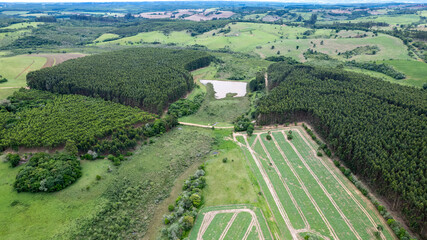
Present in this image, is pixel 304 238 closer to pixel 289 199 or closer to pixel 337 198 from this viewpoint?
pixel 289 199

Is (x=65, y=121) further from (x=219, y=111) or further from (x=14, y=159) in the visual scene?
(x=219, y=111)

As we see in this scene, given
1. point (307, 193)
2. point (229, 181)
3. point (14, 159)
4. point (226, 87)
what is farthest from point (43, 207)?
point (226, 87)

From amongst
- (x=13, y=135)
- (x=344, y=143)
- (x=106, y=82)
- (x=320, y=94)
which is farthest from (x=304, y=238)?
(x=106, y=82)

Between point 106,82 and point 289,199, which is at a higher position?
point 106,82

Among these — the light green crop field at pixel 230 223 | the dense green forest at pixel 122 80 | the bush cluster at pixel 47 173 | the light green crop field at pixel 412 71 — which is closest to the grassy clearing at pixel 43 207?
the bush cluster at pixel 47 173

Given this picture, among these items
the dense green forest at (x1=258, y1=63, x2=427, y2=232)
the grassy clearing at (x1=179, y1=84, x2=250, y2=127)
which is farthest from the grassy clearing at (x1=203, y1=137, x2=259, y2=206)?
the dense green forest at (x1=258, y1=63, x2=427, y2=232)

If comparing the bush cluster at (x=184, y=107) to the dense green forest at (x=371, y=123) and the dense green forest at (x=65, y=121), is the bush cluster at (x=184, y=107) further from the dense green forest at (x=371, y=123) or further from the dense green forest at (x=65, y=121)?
the dense green forest at (x=371, y=123)
